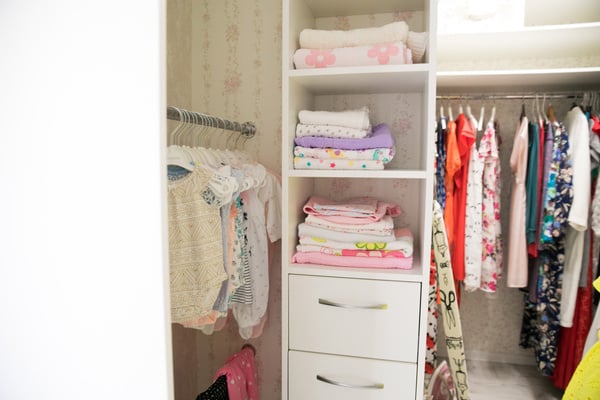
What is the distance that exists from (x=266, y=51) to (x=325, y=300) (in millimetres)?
1162

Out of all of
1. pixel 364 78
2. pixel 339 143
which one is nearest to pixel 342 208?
pixel 339 143

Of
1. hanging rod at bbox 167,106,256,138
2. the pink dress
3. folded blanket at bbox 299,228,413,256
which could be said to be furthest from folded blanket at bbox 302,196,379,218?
the pink dress

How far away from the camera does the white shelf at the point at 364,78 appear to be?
123 cm

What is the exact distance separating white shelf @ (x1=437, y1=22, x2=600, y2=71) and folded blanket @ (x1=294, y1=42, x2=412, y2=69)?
0.77 m

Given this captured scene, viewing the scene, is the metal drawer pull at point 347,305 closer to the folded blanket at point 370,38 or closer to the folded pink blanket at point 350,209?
the folded pink blanket at point 350,209

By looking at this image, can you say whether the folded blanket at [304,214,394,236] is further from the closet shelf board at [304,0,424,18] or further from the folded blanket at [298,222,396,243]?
the closet shelf board at [304,0,424,18]

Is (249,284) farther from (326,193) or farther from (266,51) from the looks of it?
(266,51)

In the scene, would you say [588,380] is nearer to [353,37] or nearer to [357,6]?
[353,37]

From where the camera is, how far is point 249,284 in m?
1.36

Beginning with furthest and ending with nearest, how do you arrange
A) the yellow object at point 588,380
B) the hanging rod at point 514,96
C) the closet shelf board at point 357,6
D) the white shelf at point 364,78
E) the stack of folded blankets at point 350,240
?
the hanging rod at point 514,96 → the closet shelf board at point 357,6 → the stack of folded blankets at point 350,240 → the white shelf at point 364,78 → the yellow object at point 588,380

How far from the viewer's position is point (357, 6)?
5.07 ft

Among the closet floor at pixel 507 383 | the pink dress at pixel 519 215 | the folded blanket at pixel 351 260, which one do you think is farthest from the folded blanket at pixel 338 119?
the closet floor at pixel 507 383

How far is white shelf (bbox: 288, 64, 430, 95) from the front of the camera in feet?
4.02

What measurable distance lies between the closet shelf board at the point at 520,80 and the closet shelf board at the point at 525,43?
160 mm
